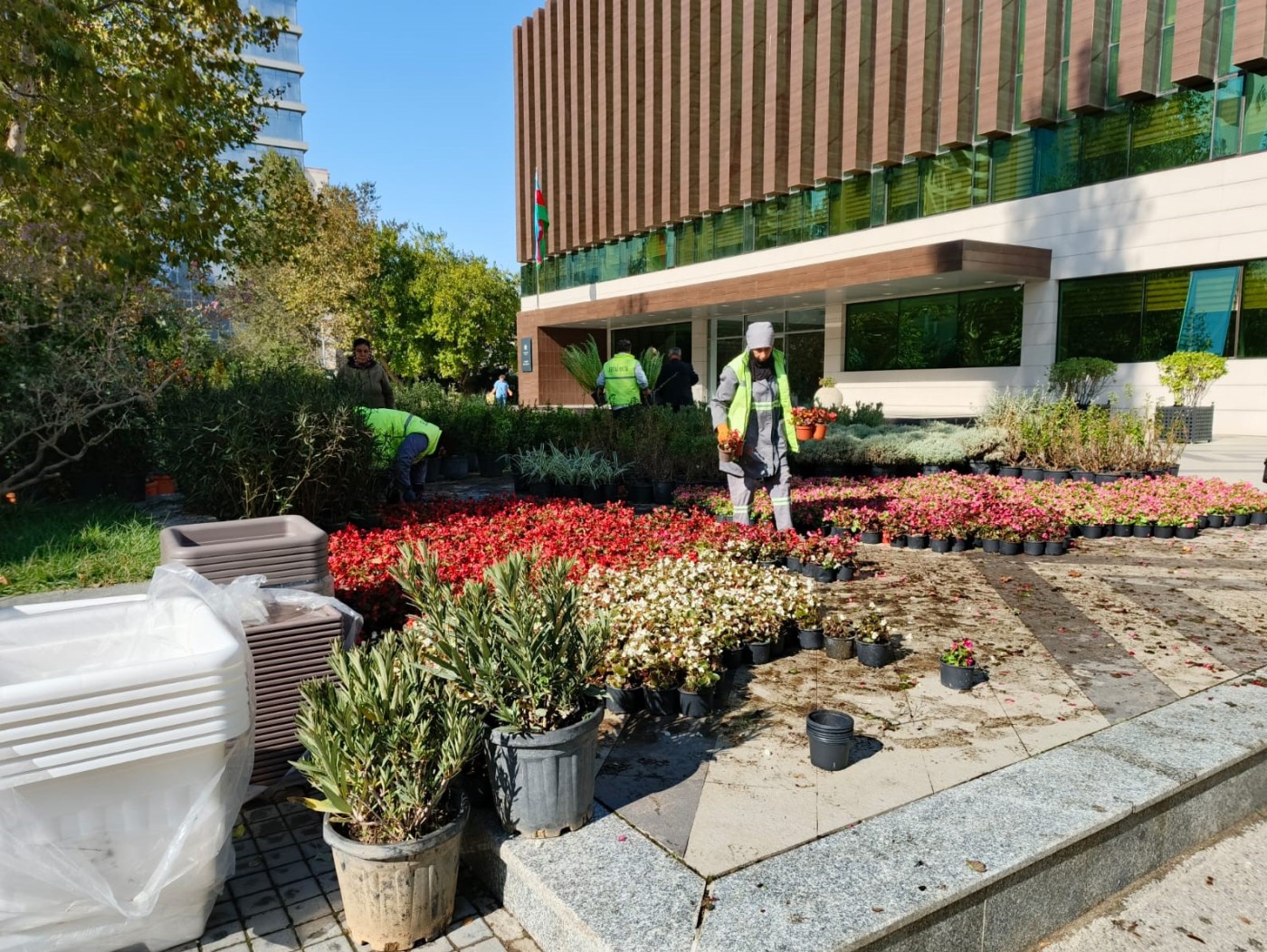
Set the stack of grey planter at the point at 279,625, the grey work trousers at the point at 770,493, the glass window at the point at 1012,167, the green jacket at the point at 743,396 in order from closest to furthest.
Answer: the stack of grey planter at the point at 279,625 < the green jacket at the point at 743,396 < the grey work trousers at the point at 770,493 < the glass window at the point at 1012,167

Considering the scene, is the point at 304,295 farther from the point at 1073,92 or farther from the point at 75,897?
the point at 75,897

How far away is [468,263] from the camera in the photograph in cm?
4141

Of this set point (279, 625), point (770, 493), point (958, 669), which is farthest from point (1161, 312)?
point (279, 625)

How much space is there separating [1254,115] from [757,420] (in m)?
16.4

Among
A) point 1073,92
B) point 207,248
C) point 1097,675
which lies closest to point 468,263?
point 1073,92

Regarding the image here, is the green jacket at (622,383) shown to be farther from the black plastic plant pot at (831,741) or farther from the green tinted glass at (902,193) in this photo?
the green tinted glass at (902,193)

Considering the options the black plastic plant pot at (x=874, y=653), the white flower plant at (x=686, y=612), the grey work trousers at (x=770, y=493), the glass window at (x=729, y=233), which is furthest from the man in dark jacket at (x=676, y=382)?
the glass window at (x=729, y=233)

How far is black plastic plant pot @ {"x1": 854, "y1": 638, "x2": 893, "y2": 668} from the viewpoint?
14.5 feet

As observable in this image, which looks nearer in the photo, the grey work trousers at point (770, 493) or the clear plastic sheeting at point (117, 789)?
the clear plastic sheeting at point (117, 789)

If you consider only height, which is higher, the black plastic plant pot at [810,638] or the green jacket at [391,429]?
the green jacket at [391,429]

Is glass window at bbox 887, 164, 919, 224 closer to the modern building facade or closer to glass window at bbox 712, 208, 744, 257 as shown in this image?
the modern building facade

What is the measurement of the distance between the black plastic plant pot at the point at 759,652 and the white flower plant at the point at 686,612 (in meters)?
0.04

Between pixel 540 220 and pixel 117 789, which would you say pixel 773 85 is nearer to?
pixel 540 220

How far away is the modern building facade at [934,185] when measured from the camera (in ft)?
56.5
